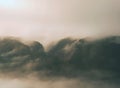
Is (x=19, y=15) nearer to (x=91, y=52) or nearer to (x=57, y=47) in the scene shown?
(x=57, y=47)

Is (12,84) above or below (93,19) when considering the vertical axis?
below

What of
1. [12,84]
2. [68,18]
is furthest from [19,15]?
[12,84]

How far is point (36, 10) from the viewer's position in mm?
1574

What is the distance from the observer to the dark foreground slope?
1.51m

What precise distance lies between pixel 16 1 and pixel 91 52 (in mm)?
646

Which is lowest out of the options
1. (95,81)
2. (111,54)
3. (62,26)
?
(95,81)

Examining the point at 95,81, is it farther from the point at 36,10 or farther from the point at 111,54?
the point at 36,10

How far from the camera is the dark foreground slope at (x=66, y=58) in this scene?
4.94 ft

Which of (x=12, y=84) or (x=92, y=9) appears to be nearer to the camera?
(x=12, y=84)

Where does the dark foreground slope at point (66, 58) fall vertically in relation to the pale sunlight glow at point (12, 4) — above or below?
below

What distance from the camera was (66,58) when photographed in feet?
5.03

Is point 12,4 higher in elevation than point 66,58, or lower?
higher

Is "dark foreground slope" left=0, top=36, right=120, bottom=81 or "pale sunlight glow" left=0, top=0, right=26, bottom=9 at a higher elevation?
"pale sunlight glow" left=0, top=0, right=26, bottom=9

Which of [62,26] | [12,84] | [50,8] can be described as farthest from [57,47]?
[12,84]
